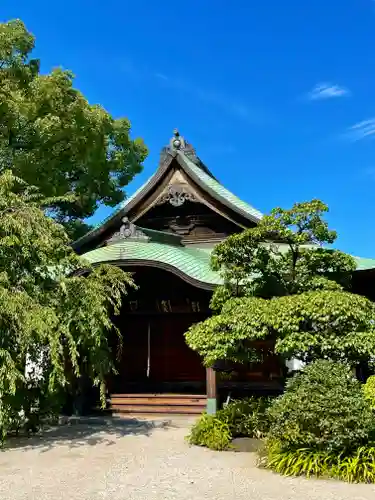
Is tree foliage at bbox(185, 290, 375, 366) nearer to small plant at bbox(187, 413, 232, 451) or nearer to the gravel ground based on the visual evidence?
small plant at bbox(187, 413, 232, 451)

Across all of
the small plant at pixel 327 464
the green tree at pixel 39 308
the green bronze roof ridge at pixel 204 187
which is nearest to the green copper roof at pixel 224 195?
the green bronze roof ridge at pixel 204 187

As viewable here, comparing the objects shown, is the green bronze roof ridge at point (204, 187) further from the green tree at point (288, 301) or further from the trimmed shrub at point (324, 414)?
the trimmed shrub at point (324, 414)

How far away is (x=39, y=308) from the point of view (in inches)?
321

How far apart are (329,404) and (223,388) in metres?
6.02

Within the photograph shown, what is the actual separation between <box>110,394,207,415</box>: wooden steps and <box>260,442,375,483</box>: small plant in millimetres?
5933

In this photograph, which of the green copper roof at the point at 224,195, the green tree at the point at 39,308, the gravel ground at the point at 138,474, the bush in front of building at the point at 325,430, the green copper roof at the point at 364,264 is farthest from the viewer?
the green copper roof at the point at 224,195

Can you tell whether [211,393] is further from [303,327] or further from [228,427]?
[303,327]

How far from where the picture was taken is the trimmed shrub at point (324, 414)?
264 inches

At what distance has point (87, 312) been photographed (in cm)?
892

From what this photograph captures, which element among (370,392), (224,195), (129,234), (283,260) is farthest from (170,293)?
(370,392)

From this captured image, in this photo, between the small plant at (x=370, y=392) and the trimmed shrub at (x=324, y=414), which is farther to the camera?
the small plant at (x=370, y=392)

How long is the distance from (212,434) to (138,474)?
2.13 meters

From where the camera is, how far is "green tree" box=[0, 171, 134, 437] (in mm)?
8055

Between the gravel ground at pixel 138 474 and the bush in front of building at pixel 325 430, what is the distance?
0.27 meters
